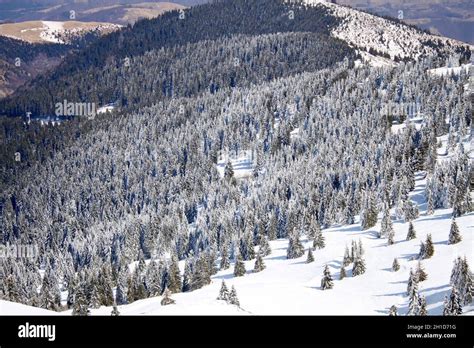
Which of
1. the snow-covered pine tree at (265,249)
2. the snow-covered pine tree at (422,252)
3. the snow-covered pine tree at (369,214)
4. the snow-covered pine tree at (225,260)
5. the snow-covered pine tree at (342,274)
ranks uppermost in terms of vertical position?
the snow-covered pine tree at (422,252)

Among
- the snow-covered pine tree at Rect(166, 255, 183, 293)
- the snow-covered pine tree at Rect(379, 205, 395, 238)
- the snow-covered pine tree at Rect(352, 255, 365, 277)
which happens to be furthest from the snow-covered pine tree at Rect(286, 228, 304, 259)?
the snow-covered pine tree at Rect(352, 255, 365, 277)

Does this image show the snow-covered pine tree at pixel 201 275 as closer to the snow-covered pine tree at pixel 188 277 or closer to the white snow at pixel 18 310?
the snow-covered pine tree at pixel 188 277

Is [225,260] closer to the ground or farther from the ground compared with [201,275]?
closer to the ground

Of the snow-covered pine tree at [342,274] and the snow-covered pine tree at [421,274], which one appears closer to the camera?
the snow-covered pine tree at [421,274]

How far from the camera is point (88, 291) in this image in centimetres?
10981

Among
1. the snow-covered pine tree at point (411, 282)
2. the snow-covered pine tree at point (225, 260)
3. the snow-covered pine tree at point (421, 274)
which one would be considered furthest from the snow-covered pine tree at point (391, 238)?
the snow-covered pine tree at point (225, 260)

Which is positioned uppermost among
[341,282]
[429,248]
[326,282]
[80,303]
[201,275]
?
[429,248]

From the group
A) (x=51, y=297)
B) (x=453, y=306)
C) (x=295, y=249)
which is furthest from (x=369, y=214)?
(x=51, y=297)

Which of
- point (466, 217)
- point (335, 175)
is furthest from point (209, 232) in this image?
point (466, 217)

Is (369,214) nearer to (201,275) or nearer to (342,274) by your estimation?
(342,274)

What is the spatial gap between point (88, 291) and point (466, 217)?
67892 mm

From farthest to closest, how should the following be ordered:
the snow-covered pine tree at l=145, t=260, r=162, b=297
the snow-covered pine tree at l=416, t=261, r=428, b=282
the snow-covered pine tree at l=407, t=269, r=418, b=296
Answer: the snow-covered pine tree at l=145, t=260, r=162, b=297, the snow-covered pine tree at l=416, t=261, r=428, b=282, the snow-covered pine tree at l=407, t=269, r=418, b=296

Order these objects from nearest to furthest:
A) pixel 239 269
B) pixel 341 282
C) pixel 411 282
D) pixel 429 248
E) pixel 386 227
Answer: pixel 411 282, pixel 341 282, pixel 429 248, pixel 239 269, pixel 386 227

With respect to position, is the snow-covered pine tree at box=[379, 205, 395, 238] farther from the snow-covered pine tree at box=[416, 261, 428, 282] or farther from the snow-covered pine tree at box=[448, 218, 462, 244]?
the snow-covered pine tree at box=[416, 261, 428, 282]
